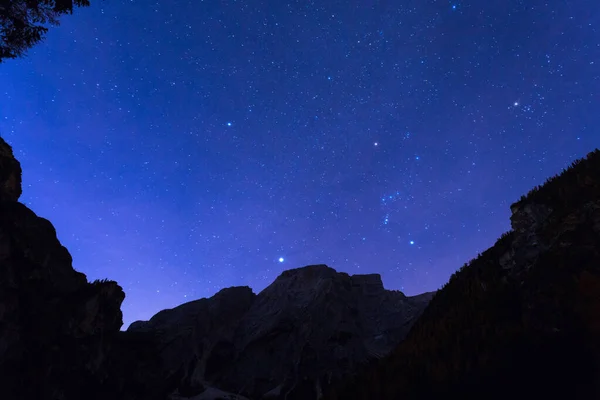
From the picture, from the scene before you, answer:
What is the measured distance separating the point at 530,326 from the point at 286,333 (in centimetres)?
2436

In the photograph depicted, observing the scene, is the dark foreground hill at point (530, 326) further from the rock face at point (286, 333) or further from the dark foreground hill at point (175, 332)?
the rock face at point (286, 333)

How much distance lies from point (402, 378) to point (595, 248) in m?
6.47

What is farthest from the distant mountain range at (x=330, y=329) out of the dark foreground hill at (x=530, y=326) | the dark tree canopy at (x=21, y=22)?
the dark tree canopy at (x=21, y=22)

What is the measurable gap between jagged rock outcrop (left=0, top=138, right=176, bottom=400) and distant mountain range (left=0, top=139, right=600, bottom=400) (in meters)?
0.08

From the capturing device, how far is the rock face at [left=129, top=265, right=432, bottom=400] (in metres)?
27.9

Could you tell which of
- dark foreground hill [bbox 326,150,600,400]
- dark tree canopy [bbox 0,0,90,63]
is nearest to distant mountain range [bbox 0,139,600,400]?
dark foreground hill [bbox 326,150,600,400]

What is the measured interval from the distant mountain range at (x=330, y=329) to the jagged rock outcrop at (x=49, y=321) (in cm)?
8

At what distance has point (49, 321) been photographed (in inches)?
813

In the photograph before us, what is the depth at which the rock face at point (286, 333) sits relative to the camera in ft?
91.5

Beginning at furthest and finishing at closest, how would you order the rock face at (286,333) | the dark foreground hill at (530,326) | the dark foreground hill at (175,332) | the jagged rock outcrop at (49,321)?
the rock face at (286,333) → the dark foreground hill at (175,332) → the jagged rock outcrop at (49,321) → the dark foreground hill at (530,326)

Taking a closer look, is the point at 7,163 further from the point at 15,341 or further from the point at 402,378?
the point at 402,378

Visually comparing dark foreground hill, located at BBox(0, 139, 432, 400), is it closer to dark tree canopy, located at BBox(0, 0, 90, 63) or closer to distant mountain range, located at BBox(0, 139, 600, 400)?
distant mountain range, located at BBox(0, 139, 600, 400)

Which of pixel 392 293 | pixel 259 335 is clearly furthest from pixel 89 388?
pixel 392 293

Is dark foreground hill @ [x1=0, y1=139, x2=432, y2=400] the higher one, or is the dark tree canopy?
the dark tree canopy
